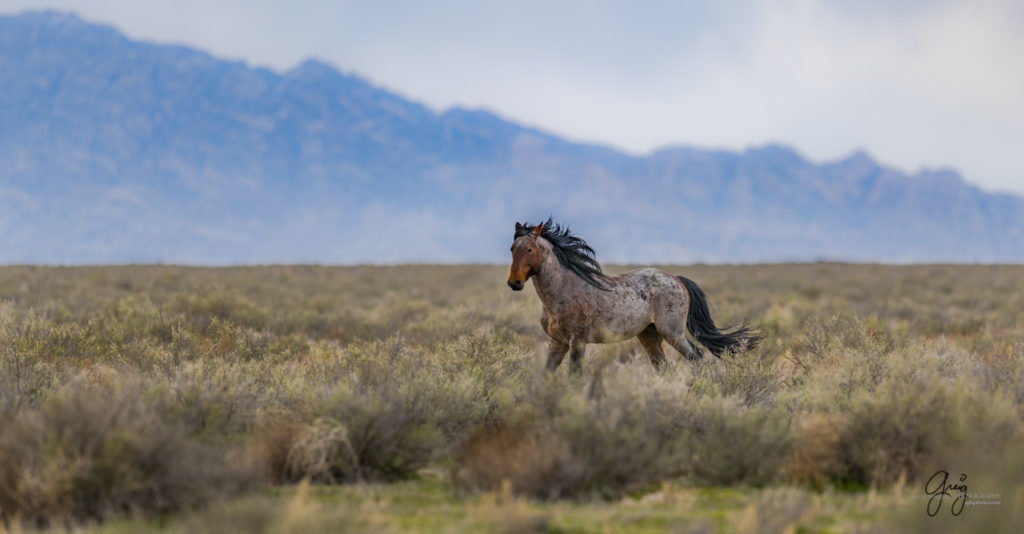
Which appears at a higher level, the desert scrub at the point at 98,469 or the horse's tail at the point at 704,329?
the horse's tail at the point at 704,329

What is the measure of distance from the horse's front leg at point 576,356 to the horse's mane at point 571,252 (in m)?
0.74

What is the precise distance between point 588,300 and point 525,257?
87 cm

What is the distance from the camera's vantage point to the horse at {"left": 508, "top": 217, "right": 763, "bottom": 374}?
27.4ft

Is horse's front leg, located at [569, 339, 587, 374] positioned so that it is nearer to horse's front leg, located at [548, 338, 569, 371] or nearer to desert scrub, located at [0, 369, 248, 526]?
horse's front leg, located at [548, 338, 569, 371]

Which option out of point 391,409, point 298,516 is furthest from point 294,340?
point 298,516

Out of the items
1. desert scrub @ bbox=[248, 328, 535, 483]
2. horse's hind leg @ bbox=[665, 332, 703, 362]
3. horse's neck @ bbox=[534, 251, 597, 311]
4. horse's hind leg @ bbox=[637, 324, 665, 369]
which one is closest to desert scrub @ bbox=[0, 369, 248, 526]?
desert scrub @ bbox=[248, 328, 535, 483]

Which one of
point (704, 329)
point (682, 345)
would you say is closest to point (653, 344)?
point (682, 345)

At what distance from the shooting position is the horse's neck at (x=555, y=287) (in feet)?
27.7

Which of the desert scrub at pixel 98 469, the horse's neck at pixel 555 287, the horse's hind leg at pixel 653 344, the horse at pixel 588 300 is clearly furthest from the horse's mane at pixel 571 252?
the desert scrub at pixel 98 469

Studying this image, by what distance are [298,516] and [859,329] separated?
30.6 ft

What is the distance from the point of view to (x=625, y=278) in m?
9.11

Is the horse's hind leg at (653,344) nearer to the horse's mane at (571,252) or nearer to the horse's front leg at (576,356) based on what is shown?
the horse's mane at (571,252)

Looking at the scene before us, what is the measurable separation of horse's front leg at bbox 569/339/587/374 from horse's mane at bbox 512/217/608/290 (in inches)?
29.0

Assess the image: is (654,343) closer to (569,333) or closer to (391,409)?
(569,333)
